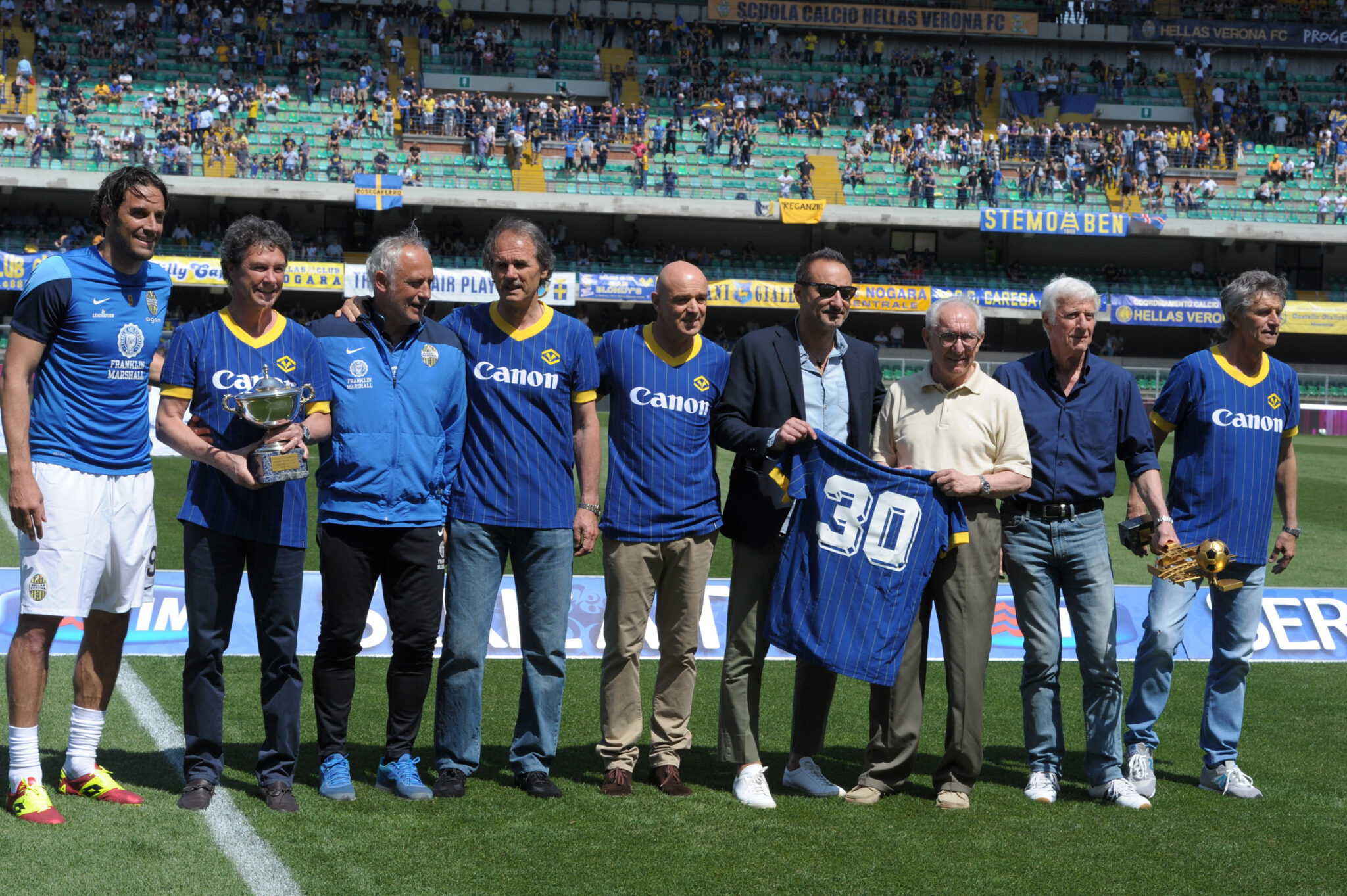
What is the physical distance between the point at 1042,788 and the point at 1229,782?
846 millimetres

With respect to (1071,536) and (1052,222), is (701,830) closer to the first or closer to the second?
(1071,536)

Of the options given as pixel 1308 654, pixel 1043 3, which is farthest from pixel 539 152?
pixel 1308 654

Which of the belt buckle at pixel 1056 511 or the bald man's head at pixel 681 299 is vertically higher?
the bald man's head at pixel 681 299

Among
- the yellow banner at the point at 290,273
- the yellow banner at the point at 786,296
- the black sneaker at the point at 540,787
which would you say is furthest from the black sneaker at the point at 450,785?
the yellow banner at the point at 786,296

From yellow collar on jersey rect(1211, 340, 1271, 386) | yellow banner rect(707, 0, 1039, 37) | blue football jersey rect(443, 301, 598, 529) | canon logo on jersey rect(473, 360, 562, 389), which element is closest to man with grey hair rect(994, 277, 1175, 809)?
yellow collar on jersey rect(1211, 340, 1271, 386)

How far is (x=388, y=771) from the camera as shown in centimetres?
484

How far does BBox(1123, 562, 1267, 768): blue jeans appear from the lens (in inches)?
211

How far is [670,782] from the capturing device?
5.01 metres

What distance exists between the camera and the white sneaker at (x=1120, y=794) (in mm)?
→ 5062

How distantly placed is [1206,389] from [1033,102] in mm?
40927

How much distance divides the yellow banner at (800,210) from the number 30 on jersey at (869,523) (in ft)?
110

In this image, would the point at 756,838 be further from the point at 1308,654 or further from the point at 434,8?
the point at 434,8

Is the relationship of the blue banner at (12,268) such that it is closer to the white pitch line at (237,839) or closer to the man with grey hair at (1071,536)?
the white pitch line at (237,839)

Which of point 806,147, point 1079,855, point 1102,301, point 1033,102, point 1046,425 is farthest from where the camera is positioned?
point 1033,102
